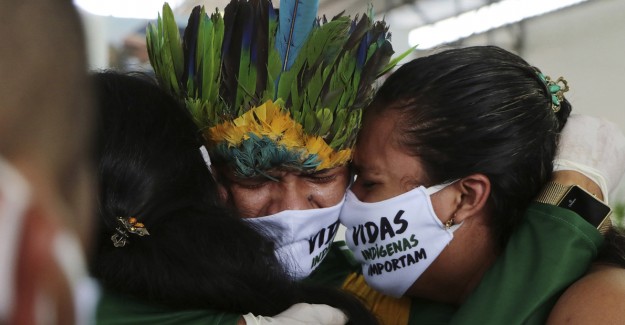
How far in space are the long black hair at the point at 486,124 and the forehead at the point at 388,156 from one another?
0.02m

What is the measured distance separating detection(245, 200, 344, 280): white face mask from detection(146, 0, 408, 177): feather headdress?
A: 0.15 metres

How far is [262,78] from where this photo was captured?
5.44ft

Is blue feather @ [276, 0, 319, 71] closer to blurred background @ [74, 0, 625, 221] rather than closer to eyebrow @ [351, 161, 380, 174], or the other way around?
eyebrow @ [351, 161, 380, 174]

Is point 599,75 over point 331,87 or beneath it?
beneath

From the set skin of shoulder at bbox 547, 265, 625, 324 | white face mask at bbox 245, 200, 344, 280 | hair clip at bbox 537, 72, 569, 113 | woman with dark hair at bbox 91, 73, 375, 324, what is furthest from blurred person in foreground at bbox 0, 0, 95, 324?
hair clip at bbox 537, 72, 569, 113

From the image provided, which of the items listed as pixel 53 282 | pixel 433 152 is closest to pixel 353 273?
pixel 433 152

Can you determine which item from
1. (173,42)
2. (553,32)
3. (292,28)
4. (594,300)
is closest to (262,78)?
(292,28)

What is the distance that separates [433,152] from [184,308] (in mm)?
866

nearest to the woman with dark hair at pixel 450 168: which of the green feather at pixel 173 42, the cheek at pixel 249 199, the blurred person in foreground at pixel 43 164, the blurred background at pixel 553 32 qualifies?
the cheek at pixel 249 199

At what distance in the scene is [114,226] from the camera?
1205mm

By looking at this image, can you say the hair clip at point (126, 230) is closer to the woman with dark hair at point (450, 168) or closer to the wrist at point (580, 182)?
the woman with dark hair at point (450, 168)

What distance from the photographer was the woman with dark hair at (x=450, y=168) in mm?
1757

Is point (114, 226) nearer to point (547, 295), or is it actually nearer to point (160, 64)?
point (160, 64)

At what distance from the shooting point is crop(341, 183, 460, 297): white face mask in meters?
1.80
